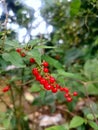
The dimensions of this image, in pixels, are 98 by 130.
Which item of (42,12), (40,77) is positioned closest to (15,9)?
(42,12)

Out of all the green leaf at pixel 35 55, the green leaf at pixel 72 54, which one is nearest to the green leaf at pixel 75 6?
the green leaf at pixel 35 55

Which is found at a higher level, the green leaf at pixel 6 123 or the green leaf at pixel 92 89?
the green leaf at pixel 92 89

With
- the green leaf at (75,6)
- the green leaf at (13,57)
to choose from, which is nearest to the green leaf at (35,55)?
the green leaf at (13,57)

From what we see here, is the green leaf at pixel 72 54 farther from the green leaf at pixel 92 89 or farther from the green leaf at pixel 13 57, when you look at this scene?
the green leaf at pixel 13 57

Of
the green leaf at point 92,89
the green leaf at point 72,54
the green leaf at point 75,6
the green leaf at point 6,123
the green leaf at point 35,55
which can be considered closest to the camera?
the green leaf at point 35,55

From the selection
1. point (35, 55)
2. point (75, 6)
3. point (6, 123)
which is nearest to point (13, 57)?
point (35, 55)

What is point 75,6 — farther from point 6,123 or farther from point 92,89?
point 6,123

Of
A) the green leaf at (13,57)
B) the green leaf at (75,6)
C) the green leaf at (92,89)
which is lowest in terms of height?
the green leaf at (92,89)

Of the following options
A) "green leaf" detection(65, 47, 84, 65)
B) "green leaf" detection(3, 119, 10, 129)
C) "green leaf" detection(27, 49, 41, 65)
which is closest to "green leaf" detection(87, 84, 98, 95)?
"green leaf" detection(65, 47, 84, 65)

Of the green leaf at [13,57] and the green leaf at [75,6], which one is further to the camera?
the green leaf at [75,6]

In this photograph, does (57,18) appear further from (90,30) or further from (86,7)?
(86,7)

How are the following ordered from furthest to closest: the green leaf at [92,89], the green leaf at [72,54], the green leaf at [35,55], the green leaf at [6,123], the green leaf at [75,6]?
the green leaf at [72,54]
the green leaf at [92,89]
the green leaf at [6,123]
the green leaf at [75,6]
the green leaf at [35,55]
